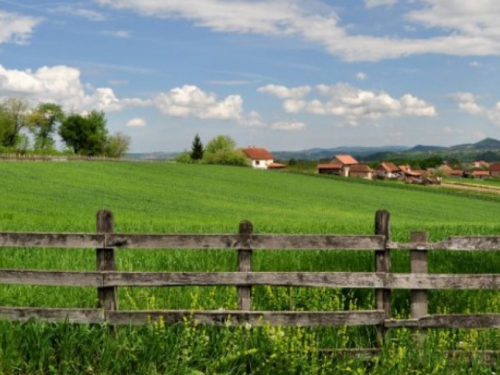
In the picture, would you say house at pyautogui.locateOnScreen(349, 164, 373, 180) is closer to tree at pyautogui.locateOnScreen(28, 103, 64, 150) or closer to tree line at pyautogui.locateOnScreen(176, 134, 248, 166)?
tree line at pyautogui.locateOnScreen(176, 134, 248, 166)

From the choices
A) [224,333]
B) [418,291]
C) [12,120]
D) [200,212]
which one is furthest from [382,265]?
[12,120]

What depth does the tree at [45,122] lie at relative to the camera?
129625 millimetres

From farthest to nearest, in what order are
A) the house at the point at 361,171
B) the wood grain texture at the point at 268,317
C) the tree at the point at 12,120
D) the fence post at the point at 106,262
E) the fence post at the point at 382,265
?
the house at the point at 361,171 < the tree at the point at 12,120 < the fence post at the point at 106,262 < the fence post at the point at 382,265 < the wood grain texture at the point at 268,317

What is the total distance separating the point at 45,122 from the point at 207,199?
93.4 m

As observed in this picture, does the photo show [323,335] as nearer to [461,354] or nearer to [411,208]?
[461,354]

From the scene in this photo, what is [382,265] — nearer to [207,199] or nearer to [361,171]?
[207,199]

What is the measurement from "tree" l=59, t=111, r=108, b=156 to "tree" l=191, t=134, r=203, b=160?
74.6 feet

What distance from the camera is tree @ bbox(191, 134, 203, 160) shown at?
143500 mm

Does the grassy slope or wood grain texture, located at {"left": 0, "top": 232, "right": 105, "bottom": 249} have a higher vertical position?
wood grain texture, located at {"left": 0, "top": 232, "right": 105, "bottom": 249}

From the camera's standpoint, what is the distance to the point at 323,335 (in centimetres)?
725

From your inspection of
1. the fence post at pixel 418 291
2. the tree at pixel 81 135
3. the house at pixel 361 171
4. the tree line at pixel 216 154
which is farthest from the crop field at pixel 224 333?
the house at pixel 361 171

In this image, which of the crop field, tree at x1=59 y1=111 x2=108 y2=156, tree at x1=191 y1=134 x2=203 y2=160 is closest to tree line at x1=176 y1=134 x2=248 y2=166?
tree at x1=191 y1=134 x2=203 y2=160

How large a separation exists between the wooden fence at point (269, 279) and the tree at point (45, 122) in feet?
425

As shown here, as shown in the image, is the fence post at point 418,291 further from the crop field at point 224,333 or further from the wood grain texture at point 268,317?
the wood grain texture at point 268,317
